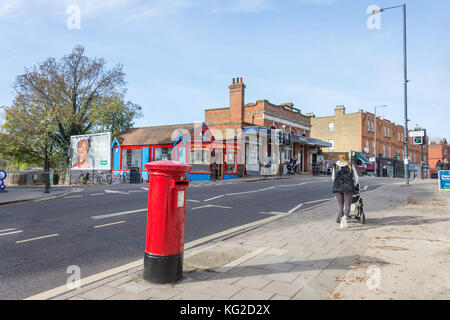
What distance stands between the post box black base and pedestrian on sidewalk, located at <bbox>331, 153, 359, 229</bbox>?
14.3 feet

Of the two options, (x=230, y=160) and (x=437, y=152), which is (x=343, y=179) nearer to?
(x=230, y=160)

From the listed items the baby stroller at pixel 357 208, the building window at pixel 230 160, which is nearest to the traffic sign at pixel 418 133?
the building window at pixel 230 160

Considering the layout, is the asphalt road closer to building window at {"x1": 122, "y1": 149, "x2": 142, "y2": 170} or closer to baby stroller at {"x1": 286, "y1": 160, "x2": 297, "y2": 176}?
building window at {"x1": 122, "y1": 149, "x2": 142, "y2": 170}

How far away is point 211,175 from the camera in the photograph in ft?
91.8

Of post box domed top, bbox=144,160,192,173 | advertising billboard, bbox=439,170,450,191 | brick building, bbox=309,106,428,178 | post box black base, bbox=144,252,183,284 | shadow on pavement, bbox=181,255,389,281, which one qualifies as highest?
brick building, bbox=309,106,428,178

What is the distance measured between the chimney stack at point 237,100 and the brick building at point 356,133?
2317cm

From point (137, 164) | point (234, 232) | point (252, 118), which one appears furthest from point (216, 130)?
point (234, 232)

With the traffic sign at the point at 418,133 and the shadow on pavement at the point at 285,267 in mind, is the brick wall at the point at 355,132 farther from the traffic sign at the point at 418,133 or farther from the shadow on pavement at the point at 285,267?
the shadow on pavement at the point at 285,267

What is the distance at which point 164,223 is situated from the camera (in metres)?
3.68

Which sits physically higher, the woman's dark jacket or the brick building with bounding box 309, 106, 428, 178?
the brick building with bounding box 309, 106, 428, 178

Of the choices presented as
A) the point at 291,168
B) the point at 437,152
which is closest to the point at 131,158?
the point at 291,168

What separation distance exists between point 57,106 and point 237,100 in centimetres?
1793

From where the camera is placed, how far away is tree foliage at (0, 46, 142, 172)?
32.4 meters

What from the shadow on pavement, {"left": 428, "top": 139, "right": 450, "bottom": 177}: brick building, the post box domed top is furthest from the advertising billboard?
{"left": 428, "top": 139, "right": 450, "bottom": 177}: brick building
